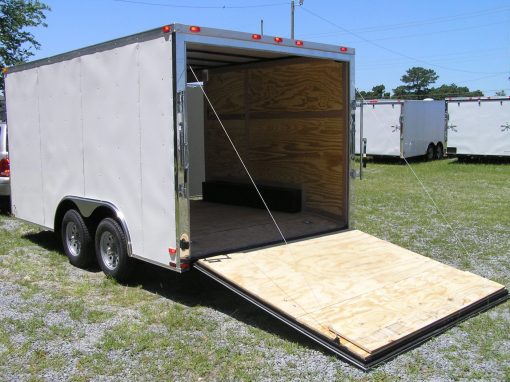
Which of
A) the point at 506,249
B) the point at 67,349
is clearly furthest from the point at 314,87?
the point at 67,349

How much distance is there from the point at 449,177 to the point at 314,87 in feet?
36.5

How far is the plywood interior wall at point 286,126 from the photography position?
7.10 m

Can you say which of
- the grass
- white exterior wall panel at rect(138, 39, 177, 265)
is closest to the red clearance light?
the grass

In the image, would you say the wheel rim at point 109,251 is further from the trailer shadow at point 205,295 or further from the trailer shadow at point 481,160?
the trailer shadow at point 481,160

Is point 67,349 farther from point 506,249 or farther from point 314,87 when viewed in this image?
point 506,249

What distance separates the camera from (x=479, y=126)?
65.6 feet

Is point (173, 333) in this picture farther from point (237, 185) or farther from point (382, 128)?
point (382, 128)

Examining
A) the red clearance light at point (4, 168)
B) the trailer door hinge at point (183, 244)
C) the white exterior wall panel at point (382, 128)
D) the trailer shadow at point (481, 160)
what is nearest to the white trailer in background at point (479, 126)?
the trailer shadow at point (481, 160)

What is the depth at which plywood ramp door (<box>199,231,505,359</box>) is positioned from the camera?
4238 mm

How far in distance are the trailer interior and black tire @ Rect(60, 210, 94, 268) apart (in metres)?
1.24

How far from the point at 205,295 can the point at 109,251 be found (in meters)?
1.24

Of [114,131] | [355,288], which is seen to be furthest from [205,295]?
[114,131]

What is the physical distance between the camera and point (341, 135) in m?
7.00

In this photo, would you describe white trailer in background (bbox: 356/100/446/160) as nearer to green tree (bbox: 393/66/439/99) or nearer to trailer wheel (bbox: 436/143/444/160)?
trailer wheel (bbox: 436/143/444/160)
